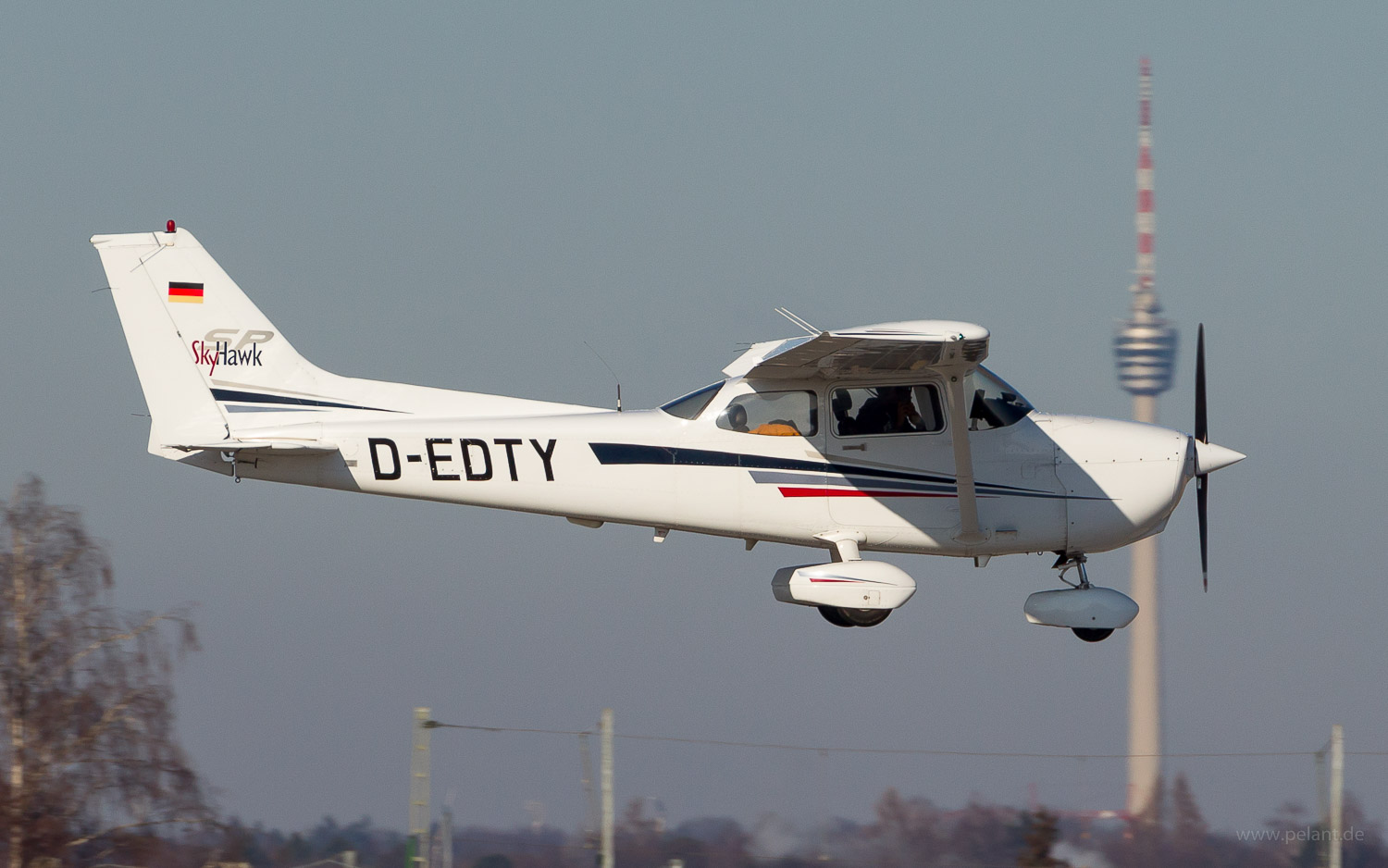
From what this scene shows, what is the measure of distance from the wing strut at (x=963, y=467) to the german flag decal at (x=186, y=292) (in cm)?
649

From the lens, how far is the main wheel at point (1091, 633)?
12641mm

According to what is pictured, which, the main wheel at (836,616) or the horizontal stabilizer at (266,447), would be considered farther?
the main wheel at (836,616)

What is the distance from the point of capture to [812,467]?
41.4ft

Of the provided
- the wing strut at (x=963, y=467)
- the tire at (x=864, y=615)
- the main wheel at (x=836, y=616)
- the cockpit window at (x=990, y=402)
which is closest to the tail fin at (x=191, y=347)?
the main wheel at (x=836, y=616)

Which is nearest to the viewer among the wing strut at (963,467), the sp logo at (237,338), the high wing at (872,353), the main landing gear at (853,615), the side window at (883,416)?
the high wing at (872,353)

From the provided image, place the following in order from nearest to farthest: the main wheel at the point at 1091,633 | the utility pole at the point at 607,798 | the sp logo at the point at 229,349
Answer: the utility pole at the point at 607,798 → the main wheel at the point at 1091,633 → the sp logo at the point at 229,349

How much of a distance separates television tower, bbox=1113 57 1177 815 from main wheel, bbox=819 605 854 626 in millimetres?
63540

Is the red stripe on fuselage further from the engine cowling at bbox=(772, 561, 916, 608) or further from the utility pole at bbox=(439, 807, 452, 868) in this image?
the utility pole at bbox=(439, 807, 452, 868)

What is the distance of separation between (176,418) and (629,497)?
12.9 feet

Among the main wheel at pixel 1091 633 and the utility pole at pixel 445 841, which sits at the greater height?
the main wheel at pixel 1091 633

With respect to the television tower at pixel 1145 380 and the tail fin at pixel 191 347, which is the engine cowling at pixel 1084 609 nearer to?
the tail fin at pixel 191 347

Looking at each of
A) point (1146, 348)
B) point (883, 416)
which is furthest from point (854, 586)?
point (1146, 348)

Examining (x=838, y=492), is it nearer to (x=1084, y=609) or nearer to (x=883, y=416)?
(x=883, y=416)

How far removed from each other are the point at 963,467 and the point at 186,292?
682 centimetres
